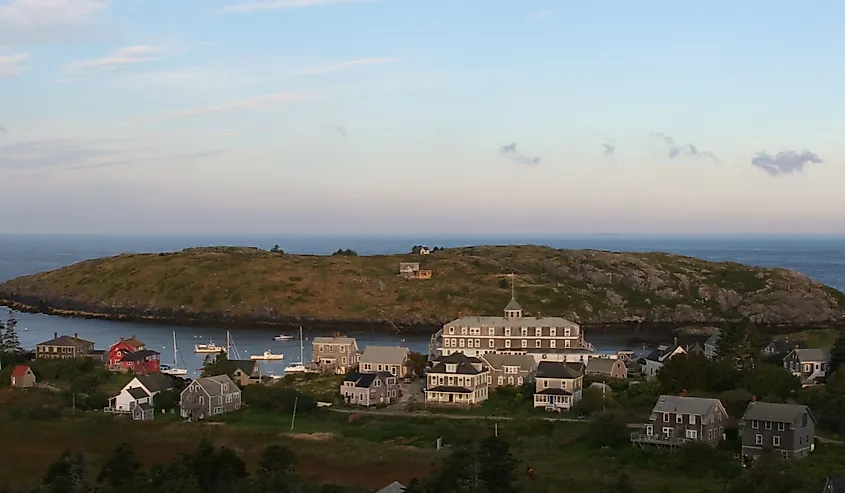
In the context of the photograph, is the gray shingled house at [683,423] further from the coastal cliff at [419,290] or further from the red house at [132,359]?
the coastal cliff at [419,290]

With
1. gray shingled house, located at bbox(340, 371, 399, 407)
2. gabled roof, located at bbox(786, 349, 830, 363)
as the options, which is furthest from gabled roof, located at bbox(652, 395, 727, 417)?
gray shingled house, located at bbox(340, 371, 399, 407)

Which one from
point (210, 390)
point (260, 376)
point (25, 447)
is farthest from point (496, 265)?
point (25, 447)

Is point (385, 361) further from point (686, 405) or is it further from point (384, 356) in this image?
point (686, 405)

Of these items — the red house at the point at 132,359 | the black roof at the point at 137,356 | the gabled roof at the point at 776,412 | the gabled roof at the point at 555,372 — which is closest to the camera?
the gabled roof at the point at 776,412

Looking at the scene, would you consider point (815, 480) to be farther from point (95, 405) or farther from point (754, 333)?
point (95, 405)

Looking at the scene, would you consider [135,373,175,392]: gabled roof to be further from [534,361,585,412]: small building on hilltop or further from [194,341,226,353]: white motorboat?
[194,341,226,353]: white motorboat

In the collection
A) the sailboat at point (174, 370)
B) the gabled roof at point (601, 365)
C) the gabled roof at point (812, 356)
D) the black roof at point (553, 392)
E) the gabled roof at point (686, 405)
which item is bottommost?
the sailboat at point (174, 370)

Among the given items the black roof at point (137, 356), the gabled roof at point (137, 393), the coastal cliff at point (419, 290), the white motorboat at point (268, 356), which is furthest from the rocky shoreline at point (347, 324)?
the gabled roof at point (137, 393)
